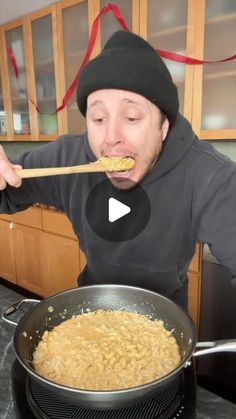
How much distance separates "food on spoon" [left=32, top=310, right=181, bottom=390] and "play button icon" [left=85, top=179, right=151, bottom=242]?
0.97 feet

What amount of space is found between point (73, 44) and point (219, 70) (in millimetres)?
1242

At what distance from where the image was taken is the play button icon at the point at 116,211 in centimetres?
105

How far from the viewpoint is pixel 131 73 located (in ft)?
2.82

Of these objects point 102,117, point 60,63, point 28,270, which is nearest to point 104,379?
point 102,117

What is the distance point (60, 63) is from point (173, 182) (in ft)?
7.04

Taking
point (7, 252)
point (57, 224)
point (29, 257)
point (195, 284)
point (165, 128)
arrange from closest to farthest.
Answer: point (165, 128)
point (195, 284)
point (57, 224)
point (29, 257)
point (7, 252)

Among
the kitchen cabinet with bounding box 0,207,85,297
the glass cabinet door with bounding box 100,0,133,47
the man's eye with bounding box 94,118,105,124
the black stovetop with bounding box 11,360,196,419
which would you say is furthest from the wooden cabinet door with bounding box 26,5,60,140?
the black stovetop with bounding box 11,360,196,419

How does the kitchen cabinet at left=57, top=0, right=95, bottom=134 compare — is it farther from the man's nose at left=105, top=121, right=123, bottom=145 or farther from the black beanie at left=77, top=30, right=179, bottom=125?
the man's nose at left=105, top=121, right=123, bottom=145

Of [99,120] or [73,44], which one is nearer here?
[99,120]

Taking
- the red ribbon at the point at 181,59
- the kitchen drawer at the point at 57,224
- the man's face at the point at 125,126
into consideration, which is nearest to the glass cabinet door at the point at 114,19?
the red ribbon at the point at 181,59

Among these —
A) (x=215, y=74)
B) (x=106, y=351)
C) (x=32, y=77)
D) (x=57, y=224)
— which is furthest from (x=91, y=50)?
(x=106, y=351)

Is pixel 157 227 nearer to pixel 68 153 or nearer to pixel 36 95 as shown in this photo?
pixel 68 153

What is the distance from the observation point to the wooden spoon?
79 cm

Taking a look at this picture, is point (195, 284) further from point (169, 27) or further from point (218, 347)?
point (169, 27)
